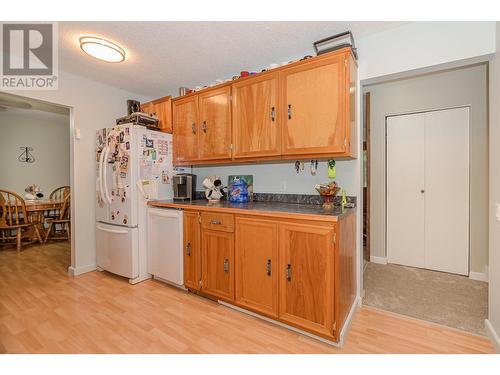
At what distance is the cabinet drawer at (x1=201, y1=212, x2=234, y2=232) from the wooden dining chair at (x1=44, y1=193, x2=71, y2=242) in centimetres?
373

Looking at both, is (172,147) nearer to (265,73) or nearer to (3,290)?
(265,73)

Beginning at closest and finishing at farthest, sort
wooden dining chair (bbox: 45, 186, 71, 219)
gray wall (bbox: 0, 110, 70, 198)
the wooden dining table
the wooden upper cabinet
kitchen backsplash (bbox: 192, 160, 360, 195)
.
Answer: kitchen backsplash (bbox: 192, 160, 360, 195)
the wooden upper cabinet
the wooden dining table
gray wall (bbox: 0, 110, 70, 198)
wooden dining chair (bbox: 45, 186, 71, 219)

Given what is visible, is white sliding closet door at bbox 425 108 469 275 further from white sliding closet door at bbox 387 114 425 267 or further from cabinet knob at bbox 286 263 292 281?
cabinet knob at bbox 286 263 292 281

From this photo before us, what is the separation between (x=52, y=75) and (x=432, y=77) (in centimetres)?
436

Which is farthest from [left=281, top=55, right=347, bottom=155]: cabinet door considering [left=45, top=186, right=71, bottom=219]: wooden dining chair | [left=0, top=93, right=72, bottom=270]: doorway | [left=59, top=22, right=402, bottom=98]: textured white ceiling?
[left=45, top=186, right=71, bottom=219]: wooden dining chair

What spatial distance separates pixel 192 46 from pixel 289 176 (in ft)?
5.06

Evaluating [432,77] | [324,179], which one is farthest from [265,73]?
[432,77]

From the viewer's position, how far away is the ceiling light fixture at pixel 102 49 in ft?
6.53

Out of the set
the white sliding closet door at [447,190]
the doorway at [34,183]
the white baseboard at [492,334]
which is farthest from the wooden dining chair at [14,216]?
the white sliding closet door at [447,190]

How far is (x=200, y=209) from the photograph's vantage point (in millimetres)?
2176

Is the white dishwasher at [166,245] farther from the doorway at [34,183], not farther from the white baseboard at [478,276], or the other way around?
the white baseboard at [478,276]

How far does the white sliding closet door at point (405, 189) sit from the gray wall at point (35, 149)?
6.19 meters

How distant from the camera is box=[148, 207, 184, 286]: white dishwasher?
2.36 m
